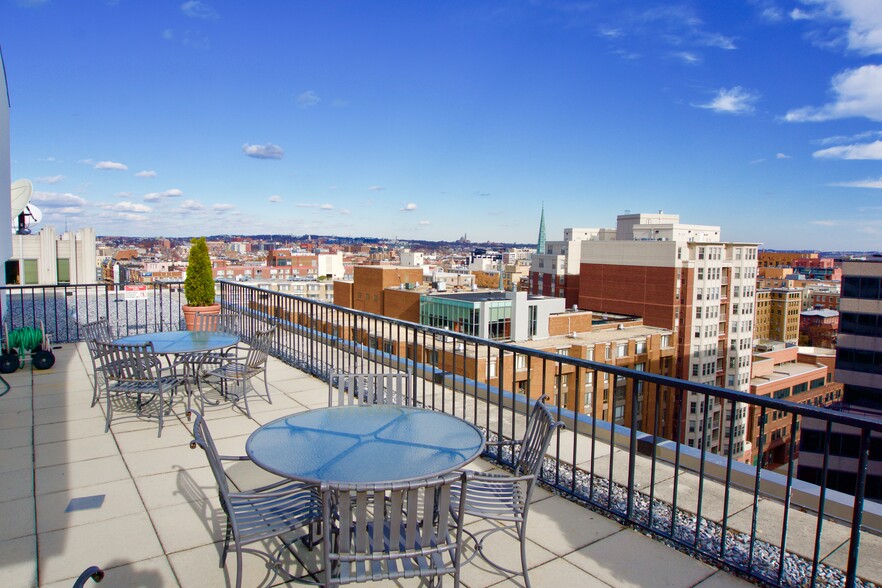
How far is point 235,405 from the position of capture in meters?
5.70

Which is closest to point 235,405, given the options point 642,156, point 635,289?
point 635,289

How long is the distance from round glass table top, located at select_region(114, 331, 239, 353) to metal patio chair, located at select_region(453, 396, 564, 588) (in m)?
3.78

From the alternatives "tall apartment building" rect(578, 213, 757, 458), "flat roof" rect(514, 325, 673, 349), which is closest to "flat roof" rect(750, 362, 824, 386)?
"tall apartment building" rect(578, 213, 757, 458)

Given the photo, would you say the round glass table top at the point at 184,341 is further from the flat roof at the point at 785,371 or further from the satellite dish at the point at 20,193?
the flat roof at the point at 785,371

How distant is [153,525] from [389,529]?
6.76 ft

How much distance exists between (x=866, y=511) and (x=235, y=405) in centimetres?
546

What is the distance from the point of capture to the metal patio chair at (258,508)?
2213 mm

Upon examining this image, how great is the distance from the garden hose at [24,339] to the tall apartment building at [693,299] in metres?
50.8

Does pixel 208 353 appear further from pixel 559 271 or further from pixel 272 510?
pixel 559 271

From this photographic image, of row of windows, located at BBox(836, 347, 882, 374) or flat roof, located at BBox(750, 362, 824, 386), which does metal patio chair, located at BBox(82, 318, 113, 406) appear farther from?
flat roof, located at BBox(750, 362, 824, 386)

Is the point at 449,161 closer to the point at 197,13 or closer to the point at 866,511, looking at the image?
the point at 197,13

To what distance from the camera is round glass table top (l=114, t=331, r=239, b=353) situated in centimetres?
545

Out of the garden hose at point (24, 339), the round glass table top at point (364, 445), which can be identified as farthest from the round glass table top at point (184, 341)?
the round glass table top at point (364, 445)

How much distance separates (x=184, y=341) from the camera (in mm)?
5930
